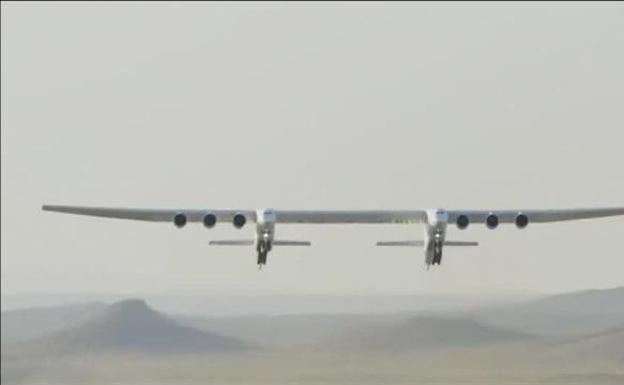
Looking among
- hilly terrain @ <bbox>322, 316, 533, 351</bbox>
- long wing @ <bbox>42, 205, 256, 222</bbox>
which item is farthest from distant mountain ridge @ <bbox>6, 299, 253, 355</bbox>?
long wing @ <bbox>42, 205, 256, 222</bbox>

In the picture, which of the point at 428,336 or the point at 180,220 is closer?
the point at 180,220

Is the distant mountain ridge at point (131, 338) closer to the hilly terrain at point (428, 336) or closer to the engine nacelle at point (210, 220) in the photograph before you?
the hilly terrain at point (428, 336)

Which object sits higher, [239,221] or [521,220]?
[521,220]

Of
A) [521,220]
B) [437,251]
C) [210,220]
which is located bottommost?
[437,251]

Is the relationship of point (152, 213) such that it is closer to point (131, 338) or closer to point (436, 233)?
point (436, 233)

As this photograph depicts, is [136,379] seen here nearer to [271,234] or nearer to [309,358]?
[309,358]

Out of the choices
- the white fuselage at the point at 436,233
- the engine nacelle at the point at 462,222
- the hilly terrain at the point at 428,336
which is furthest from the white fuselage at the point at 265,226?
the hilly terrain at the point at 428,336

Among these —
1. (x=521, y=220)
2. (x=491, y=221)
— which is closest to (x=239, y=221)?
(x=491, y=221)
